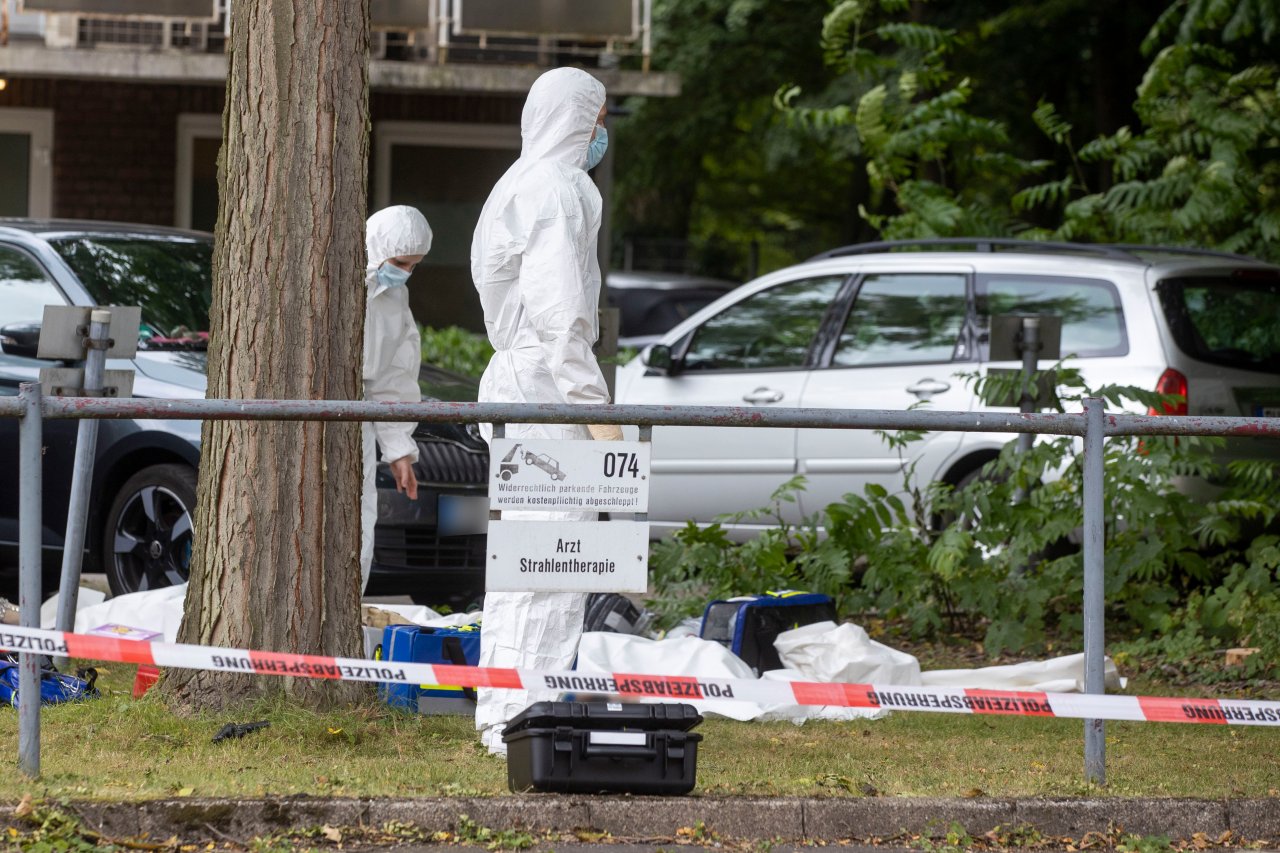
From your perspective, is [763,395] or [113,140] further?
[113,140]

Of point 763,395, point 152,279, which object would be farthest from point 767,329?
point 152,279

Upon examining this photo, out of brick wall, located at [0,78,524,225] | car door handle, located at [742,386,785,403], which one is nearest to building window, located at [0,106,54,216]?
brick wall, located at [0,78,524,225]

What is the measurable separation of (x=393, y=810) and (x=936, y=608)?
4208 mm

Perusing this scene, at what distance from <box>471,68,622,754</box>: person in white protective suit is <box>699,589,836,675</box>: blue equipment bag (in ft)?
4.58

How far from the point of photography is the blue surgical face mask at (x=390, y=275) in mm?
7301

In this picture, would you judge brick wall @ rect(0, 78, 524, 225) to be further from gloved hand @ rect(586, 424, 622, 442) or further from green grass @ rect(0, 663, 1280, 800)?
gloved hand @ rect(586, 424, 622, 442)

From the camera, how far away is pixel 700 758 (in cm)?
578

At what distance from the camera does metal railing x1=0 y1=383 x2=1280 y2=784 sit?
495 cm

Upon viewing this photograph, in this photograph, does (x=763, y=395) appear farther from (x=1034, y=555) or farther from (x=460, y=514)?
(x=460, y=514)

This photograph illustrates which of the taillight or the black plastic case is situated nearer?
the black plastic case

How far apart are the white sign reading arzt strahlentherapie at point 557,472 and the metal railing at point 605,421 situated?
0.14m

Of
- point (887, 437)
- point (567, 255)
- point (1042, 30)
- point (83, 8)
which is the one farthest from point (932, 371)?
point (1042, 30)

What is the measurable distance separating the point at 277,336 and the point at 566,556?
3.79ft

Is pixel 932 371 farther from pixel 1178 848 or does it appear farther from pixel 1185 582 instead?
pixel 1178 848
